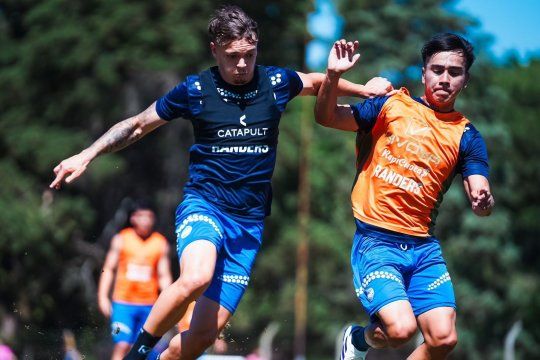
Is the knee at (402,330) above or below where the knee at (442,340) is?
above

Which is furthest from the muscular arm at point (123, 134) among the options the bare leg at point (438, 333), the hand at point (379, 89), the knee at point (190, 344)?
the bare leg at point (438, 333)

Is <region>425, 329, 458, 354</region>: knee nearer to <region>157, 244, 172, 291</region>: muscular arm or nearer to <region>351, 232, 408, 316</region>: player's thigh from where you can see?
<region>351, 232, 408, 316</region>: player's thigh

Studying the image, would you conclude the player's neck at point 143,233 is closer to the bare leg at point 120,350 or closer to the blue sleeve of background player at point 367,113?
the bare leg at point 120,350

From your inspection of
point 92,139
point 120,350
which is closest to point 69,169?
point 120,350

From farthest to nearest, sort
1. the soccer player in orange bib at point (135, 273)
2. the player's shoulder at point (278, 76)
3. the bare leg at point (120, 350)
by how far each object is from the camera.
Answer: the soccer player in orange bib at point (135, 273) < the bare leg at point (120, 350) < the player's shoulder at point (278, 76)

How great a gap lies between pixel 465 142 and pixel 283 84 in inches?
49.0

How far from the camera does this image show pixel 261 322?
31.4 metres

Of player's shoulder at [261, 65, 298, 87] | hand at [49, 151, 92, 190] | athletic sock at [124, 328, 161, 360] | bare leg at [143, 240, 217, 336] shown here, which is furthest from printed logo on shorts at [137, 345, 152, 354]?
player's shoulder at [261, 65, 298, 87]

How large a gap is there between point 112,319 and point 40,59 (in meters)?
17.9

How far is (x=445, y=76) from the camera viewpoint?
660 cm

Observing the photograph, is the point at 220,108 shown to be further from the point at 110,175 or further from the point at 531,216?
the point at 531,216

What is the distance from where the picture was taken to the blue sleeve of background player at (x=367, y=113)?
21.8ft

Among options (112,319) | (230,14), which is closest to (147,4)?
(112,319)

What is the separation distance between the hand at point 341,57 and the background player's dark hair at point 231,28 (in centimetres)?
50
